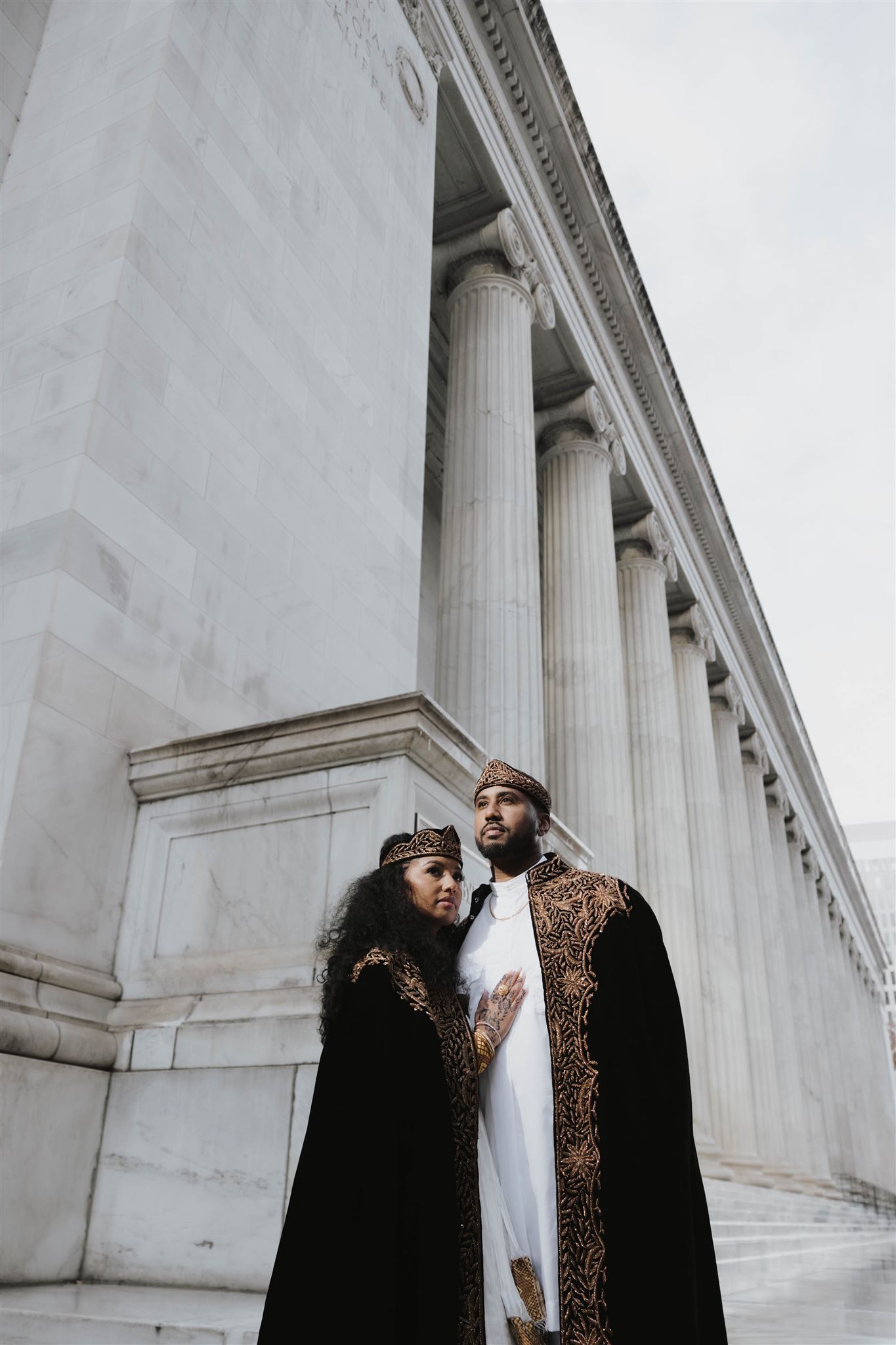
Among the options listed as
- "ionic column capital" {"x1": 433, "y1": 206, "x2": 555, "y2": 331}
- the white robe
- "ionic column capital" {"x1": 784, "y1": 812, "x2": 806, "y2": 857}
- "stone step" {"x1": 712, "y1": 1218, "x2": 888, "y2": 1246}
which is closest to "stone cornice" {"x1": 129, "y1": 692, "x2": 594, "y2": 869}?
the white robe

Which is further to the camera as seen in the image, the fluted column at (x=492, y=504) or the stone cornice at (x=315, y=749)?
the fluted column at (x=492, y=504)

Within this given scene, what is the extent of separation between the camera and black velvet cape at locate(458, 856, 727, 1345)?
3.27m

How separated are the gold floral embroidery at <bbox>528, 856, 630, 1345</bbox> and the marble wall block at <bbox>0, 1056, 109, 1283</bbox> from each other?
3893 mm

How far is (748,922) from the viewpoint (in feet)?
92.9

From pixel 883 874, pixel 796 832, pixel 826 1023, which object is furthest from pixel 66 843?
pixel 883 874

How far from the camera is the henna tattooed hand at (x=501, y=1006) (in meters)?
3.68

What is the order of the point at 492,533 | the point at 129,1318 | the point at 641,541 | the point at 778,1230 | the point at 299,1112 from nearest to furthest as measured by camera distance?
1. the point at 129,1318
2. the point at 299,1112
3. the point at 492,533
4. the point at 778,1230
5. the point at 641,541

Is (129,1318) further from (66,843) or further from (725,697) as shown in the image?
(725,697)

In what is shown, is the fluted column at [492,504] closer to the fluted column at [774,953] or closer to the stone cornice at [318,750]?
the stone cornice at [318,750]

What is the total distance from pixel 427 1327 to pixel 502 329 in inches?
637

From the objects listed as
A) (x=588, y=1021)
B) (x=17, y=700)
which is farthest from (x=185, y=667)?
(x=588, y=1021)

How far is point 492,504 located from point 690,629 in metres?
14.9

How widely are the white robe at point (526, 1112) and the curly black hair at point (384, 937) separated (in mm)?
232

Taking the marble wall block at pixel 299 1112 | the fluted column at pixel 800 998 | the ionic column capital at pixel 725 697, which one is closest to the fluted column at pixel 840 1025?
the fluted column at pixel 800 998
